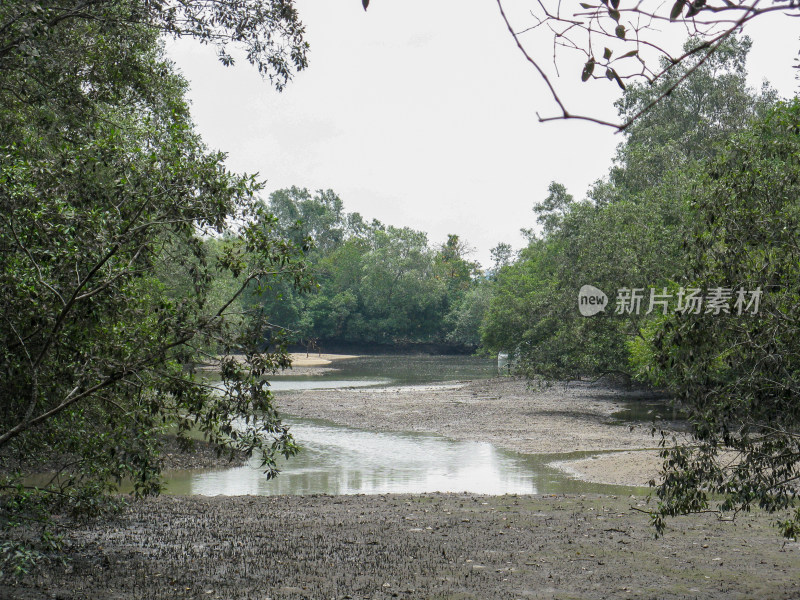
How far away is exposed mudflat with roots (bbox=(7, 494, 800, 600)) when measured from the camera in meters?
8.47

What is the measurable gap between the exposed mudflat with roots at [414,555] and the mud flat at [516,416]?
5.13m

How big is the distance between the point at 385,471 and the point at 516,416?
12235 millimetres

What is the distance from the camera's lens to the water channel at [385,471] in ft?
56.0

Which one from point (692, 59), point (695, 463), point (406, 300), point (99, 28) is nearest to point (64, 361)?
point (99, 28)

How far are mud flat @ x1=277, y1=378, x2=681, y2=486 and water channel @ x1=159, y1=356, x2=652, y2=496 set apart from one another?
0.96m

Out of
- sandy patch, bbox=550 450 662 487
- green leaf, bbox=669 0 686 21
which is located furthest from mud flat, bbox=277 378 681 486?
green leaf, bbox=669 0 686 21

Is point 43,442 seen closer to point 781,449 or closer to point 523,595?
point 523,595

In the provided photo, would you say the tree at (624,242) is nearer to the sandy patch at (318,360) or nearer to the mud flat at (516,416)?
the mud flat at (516,416)

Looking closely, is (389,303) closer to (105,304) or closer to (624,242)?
(624,242)

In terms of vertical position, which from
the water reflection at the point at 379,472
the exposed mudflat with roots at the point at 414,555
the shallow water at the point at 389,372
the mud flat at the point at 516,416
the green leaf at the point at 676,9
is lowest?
the water reflection at the point at 379,472

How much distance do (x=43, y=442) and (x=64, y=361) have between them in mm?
1179

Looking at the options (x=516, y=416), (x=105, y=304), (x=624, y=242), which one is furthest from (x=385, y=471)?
(x=624, y=242)

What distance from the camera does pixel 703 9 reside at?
2.60 meters

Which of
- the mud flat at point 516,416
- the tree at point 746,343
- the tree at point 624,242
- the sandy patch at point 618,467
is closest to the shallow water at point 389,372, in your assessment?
the mud flat at point 516,416
